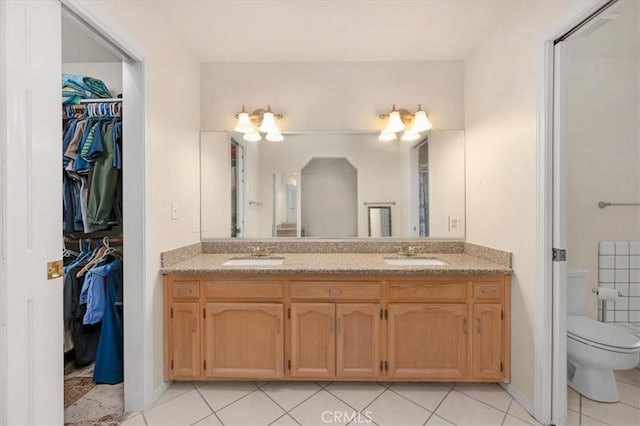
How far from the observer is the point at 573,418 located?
1.67m

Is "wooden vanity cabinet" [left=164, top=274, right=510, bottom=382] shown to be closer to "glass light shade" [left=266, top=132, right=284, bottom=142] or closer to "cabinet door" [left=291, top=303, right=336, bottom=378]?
"cabinet door" [left=291, top=303, right=336, bottom=378]

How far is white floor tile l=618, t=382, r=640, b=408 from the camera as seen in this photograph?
5.85 feet

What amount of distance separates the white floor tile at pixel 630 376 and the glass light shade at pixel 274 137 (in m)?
2.93

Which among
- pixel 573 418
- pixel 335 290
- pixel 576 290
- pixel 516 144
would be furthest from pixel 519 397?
pixel 516 144

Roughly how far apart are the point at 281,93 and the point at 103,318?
2.11 metres

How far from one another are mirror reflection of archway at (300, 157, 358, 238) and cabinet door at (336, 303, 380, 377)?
0.78m

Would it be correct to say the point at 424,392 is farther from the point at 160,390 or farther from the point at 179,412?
the point at 160,390

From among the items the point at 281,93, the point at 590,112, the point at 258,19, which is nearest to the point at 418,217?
the point at 590,112

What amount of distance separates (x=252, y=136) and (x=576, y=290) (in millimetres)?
2674

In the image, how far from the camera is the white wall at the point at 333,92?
250 cm

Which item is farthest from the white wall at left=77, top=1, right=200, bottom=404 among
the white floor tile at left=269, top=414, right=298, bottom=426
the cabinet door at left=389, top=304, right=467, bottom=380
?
the cabinet door at left=389, top=304, right=467, bottom=380

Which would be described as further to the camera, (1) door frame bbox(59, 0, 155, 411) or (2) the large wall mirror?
(2) the large wall mirror

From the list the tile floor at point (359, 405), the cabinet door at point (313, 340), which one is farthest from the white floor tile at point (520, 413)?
the cabinet door at point (313, 340)

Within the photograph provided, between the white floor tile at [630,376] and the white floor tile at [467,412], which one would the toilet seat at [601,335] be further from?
the white floor tile at [467,412]
